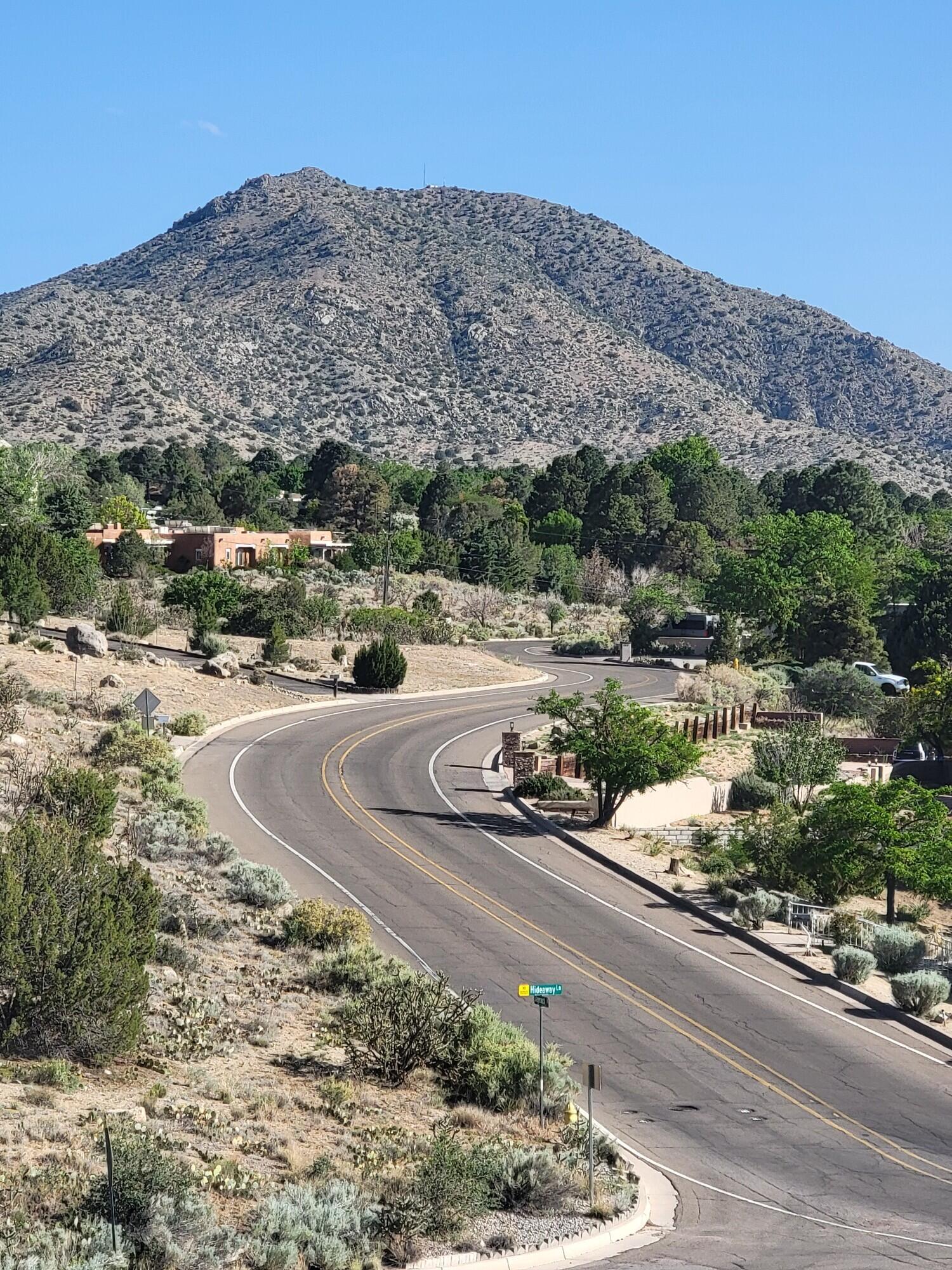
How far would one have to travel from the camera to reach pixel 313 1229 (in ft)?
47.0

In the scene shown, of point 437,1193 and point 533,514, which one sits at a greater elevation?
point 533,514

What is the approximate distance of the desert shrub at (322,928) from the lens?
2678 cm

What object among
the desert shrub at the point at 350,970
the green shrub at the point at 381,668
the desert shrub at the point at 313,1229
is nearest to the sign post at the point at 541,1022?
the desert shrub at the point at 313,1229

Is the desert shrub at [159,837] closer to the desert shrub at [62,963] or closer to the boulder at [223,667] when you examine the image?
the desert shrub at [62,963]

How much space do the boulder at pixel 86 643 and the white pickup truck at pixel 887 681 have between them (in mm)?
36679

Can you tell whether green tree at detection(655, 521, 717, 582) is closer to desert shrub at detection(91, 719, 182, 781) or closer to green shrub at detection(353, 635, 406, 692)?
green shrub at detection(353, 635, 406, 692)

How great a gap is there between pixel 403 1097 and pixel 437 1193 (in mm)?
4587

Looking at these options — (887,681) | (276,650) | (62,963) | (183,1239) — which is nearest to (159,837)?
(62,963)

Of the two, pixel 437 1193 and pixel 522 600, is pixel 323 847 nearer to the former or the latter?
pixel 437 1193

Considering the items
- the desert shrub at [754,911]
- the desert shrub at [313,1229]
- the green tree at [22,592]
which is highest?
the green tree at [22,592]

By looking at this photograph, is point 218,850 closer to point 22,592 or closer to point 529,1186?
point 529,1186

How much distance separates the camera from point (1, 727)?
39625 mm

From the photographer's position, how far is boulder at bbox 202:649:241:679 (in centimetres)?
6284

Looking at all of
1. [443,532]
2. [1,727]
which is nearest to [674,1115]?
[1,727]
